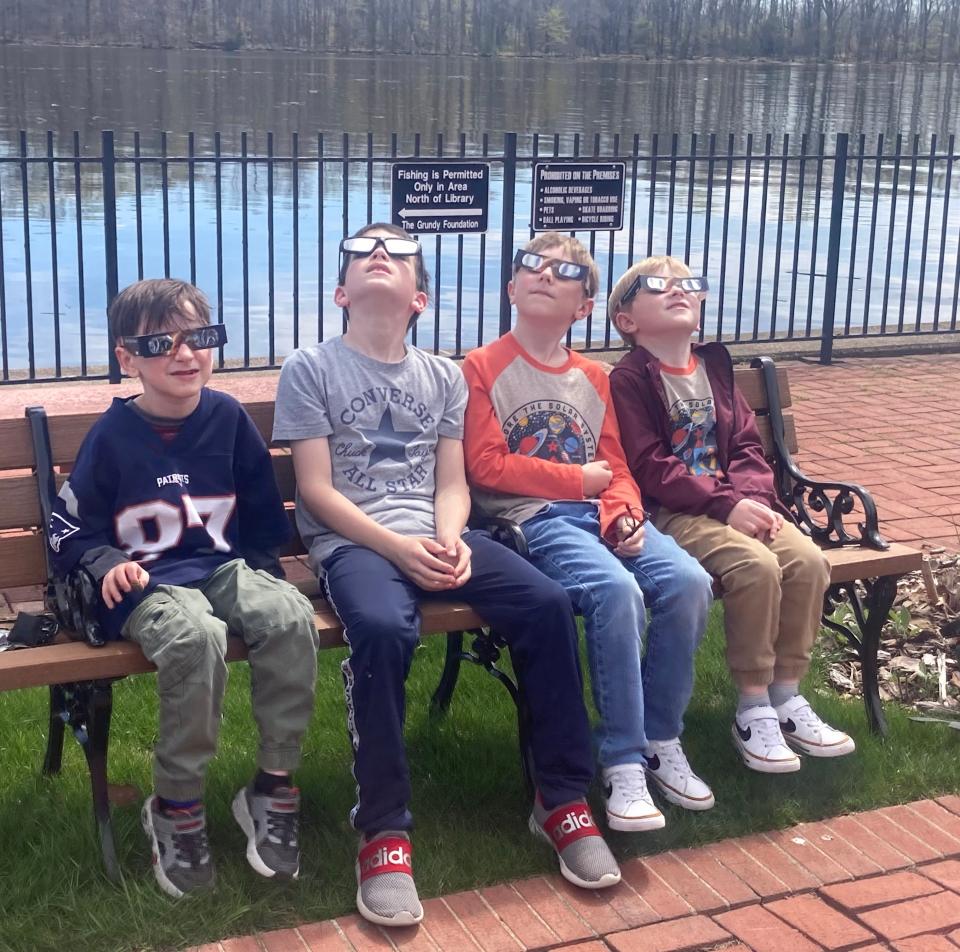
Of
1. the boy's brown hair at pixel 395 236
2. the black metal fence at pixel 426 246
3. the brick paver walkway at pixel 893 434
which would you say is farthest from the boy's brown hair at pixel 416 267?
the black metal fence at pixel 426 246

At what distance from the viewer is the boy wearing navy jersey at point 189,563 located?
114 inches

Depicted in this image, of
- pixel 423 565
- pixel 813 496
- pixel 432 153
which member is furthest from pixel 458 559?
pixel 432 153

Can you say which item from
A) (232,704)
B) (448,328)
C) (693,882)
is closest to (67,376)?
(448,328)

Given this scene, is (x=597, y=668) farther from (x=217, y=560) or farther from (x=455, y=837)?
(x=217, y=560)

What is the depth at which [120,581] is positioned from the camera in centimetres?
291

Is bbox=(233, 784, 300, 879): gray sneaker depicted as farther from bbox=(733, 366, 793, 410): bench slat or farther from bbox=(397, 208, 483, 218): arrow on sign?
bbox=(397, 208, 483, 218): arrow on sign

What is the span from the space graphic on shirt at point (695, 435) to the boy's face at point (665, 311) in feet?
0.67

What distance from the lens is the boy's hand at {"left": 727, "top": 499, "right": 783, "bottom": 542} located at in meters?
3.59

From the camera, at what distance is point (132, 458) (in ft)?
10.1

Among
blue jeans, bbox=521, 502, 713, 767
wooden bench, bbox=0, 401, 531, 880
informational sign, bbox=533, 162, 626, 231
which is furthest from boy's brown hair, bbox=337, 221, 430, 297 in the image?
informational sign, bbox=533, 162, 626, 231

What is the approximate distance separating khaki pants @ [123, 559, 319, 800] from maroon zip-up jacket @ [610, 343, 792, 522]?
1093 mm

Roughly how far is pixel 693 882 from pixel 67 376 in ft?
20.2

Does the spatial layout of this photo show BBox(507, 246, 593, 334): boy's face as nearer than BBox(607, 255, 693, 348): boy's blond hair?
Yes

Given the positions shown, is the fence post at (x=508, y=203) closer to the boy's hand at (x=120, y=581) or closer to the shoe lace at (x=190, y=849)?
the boy's hand at (x=120, y=581)
